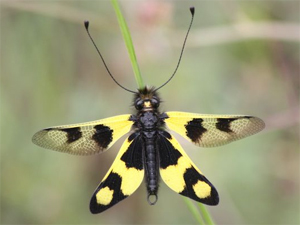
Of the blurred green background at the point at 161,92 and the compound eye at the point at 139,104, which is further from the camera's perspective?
the blurred green background at the point at 161,92

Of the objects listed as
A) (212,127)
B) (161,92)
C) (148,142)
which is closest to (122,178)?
(148,142)

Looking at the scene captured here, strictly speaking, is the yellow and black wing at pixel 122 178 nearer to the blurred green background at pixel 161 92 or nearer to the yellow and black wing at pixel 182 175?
the yellow and black wing at pixel 182 175

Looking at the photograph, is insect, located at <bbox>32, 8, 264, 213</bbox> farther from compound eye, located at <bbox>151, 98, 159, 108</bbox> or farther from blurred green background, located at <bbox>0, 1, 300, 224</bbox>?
blurred green background, located at <bbox>0, 1, 300, 224</bbox>

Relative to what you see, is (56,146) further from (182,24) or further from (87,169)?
(182,24)

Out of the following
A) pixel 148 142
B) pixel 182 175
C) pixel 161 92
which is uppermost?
pixel 161 92

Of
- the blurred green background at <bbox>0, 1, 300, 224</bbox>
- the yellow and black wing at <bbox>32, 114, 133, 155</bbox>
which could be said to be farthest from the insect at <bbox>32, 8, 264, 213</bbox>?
the blurred green background at <bbox>0, 1, 300, 224</bbox>

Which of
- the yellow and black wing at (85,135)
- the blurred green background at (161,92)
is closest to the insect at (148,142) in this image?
→ the yellow and black wing at (85,135)

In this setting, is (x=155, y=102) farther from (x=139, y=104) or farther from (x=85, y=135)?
(x=85, y=135)
